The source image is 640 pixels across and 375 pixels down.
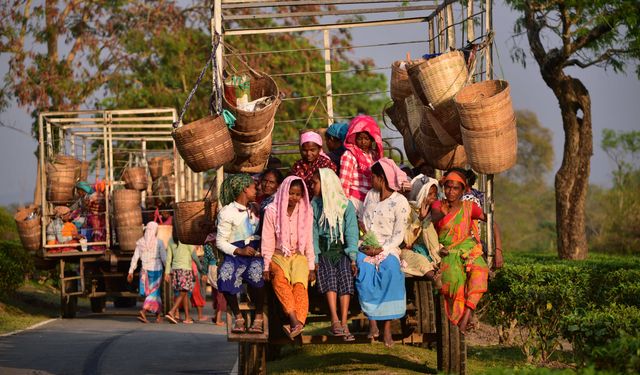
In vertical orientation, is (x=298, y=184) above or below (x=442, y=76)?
below

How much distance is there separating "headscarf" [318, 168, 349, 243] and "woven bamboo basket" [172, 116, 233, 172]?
3.35 ft

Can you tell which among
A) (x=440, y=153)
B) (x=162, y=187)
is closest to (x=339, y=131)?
(x=440, y=153)

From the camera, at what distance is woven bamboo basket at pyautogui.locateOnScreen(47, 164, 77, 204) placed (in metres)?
21.8

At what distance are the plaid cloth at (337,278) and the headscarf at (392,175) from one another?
32.3 inches

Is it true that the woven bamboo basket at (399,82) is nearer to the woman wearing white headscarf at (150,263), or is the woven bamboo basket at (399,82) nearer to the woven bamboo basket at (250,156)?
the woven bamboo basket at (250,156)

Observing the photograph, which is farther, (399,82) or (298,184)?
(399,82)

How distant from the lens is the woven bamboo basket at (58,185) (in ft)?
71.5

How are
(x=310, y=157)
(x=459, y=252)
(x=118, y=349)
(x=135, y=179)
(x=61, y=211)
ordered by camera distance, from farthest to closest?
1. (x=135, y=179)
2. (x=61, y=211)
3. (x=118, y=349)
4. (x=310, y=157)
5. (x=459, y=252)

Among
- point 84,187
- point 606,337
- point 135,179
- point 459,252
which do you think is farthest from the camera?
point 135,179

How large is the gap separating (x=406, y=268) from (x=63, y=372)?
4225mm

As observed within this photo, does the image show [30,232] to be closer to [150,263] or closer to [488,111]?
[150,263]

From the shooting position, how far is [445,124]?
1116 cm

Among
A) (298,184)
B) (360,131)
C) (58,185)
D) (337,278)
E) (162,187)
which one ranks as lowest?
(337,278)

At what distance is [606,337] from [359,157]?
12.5 feet
